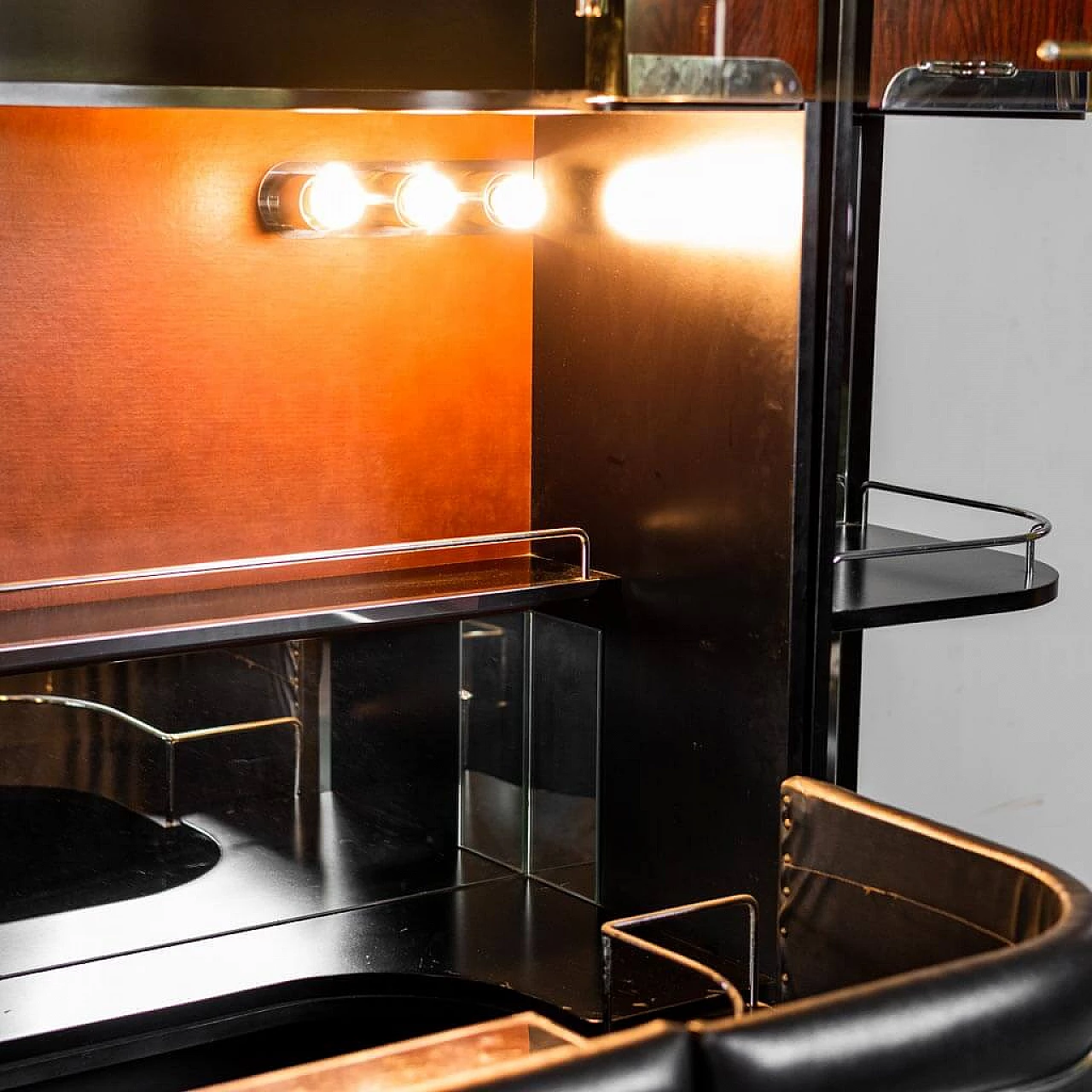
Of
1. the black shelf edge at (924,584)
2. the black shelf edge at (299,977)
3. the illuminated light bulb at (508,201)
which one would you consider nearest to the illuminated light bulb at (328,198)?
the illuminated light bulb at (508,201)

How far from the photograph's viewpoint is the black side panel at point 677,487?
249 centimetres

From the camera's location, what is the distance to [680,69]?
6.82ft

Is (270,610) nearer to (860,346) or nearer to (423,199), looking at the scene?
(423,199)

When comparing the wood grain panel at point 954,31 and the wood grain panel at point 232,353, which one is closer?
the wood grain panel at point 954,31

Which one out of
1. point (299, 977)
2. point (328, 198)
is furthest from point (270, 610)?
point (328, 198)

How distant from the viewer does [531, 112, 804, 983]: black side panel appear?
249 cm

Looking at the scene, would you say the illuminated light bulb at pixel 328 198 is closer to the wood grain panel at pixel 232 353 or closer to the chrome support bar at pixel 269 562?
the wood grain panel at pixel 232 353

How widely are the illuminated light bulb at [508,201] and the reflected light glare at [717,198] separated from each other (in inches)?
7.1

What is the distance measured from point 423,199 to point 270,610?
710 mm

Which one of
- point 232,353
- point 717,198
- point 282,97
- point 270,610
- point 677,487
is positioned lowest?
point 270,610

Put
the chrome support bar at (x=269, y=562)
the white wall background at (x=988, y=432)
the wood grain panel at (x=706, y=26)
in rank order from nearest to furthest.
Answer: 1. the wood grain panel at (x=706, y=26)
2. the chrome support bar at (x=269, y=562)
3. the white wall background at (x=988, y=432)

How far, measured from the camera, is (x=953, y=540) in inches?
116

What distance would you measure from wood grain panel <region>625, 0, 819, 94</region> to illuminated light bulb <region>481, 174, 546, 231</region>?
78cm

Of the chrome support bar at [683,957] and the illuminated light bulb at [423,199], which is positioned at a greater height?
the illuminated light bulb at [423,199]
